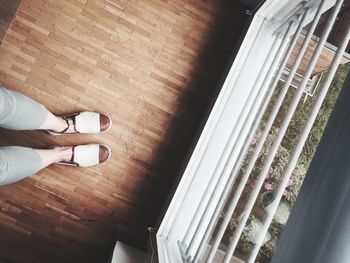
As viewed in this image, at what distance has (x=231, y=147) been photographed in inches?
73.2

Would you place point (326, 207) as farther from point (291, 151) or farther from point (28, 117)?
point (28, 117)

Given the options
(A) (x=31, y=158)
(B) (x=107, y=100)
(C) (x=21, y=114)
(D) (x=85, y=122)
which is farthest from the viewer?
(B) (x=107, y=100)

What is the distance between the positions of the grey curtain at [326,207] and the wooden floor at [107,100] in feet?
5.09

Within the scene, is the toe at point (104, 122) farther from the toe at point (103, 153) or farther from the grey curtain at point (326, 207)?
the grey curtain at point (326, 207)

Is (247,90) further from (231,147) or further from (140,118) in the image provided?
(140,118)

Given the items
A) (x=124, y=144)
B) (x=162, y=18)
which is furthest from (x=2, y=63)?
(x=162, y=18)

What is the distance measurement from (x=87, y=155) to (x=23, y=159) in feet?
1.46

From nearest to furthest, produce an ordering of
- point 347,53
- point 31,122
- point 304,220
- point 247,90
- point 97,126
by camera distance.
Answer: point 304,220 → point 347,53 → point 31,122 → point 247,90 → point 97,126

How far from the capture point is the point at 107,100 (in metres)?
2.13

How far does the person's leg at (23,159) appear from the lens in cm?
150

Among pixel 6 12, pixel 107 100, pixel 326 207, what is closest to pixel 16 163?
pixel 107 100

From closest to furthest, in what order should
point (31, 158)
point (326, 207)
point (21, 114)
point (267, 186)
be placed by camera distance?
point (326, 207), point (267, 186), point (21, 114), point (31, 158)

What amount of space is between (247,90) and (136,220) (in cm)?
108

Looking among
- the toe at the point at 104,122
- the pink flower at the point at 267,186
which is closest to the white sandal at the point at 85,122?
the toe at the point at 104,122
